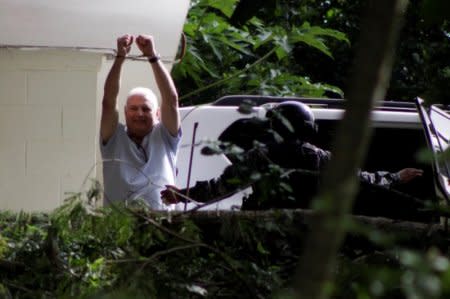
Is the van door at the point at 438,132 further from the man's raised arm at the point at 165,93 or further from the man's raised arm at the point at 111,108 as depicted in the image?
the man's raised arm at the point at 111,108

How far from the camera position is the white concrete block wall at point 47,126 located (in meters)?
7.93

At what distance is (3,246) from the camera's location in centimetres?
336

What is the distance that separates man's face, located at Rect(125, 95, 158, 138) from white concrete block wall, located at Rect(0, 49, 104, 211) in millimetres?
1624

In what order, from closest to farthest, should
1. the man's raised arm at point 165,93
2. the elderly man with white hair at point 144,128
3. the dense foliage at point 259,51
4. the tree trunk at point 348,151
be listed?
1. the tree trunk at point 348,151
2. the elderly man with white hair at point 144,128
3. the man's raised arm at point 165,93
4. the dense foliage at point 259,51

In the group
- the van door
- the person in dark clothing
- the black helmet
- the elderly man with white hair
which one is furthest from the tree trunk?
the elderly man with white hair

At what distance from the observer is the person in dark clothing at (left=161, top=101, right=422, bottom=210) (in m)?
3.07

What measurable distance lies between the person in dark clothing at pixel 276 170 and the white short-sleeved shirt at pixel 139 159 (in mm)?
821

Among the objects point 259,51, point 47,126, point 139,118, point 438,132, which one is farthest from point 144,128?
point 259,51

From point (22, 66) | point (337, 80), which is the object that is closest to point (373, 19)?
point (22, 66)

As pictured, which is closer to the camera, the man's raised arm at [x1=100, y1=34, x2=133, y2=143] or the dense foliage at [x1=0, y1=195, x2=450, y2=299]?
the dense foliage at [x1=0, y1=195, x2=450, y2=299]

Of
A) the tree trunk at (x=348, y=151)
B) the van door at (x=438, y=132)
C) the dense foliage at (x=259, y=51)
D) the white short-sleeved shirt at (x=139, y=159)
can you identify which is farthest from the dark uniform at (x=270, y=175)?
the dense foliage at (x=259, y=51)

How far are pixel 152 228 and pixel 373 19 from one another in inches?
80.3

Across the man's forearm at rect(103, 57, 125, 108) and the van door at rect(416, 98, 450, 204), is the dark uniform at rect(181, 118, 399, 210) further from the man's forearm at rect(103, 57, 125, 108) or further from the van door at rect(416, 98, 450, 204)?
the man's forearm at rect(103, 57, 125, 108)

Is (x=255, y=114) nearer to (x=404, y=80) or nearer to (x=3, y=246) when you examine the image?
(x=3, y=246)
